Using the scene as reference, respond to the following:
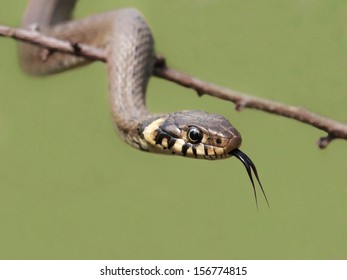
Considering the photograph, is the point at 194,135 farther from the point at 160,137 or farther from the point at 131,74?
the point at 131,74

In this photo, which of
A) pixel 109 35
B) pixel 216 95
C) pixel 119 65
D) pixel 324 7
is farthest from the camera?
pixel 109 35

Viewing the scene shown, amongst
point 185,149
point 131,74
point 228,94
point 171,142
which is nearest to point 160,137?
point 171,142

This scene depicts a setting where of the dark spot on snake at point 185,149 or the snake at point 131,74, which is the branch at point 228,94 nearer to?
the snake at point 131,74

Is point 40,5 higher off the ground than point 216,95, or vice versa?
point 40,5

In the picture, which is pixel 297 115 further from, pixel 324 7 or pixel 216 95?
pixel 324 7

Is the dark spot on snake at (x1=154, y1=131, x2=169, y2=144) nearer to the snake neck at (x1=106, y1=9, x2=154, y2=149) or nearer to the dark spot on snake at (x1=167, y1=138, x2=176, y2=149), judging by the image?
the dark spot on snake at (x1=167, y1=138, x2=176, y2=149)

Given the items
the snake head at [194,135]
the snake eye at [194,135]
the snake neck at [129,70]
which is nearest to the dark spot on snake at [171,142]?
the snake head at [194,135]
